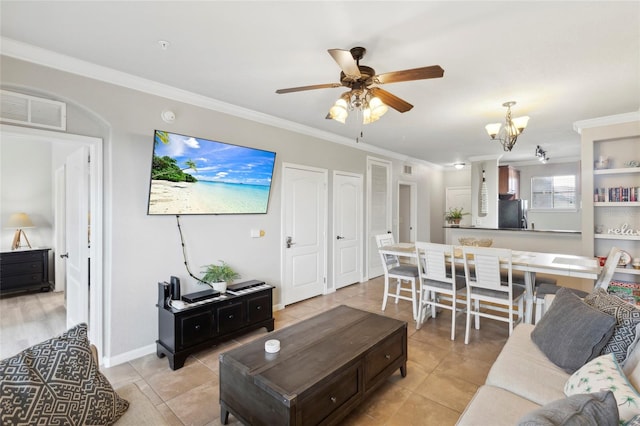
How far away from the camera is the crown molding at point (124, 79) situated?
221 centimetres

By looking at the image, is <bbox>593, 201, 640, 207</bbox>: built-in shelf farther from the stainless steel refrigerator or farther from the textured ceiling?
the stainless steel refrigerator

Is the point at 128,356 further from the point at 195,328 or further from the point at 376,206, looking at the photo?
the point at 376,206

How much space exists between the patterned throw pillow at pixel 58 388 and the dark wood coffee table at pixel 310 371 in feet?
2.13

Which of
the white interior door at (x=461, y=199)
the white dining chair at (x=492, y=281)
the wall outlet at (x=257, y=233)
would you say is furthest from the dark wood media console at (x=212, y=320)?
the white interior door at (x=461, y=199)

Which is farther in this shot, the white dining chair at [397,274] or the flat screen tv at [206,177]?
the white dining chair at [397,274]

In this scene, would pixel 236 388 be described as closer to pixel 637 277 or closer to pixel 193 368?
pixel 193 368

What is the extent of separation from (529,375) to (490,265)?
1.48 metres

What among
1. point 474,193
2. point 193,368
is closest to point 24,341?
point 193,368

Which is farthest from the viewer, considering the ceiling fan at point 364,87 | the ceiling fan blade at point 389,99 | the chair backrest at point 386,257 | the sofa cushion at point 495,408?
the chair backrest at point 386,257

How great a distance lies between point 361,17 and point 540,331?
2390mm

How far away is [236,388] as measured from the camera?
1812mm

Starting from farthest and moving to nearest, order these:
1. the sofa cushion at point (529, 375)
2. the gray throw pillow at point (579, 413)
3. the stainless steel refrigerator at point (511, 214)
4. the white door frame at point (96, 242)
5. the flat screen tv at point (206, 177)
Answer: the stainless steel refrigerator at point (511, 214)
the flat screen tv at point (206, 177)
the white door frame at point (96, 242)
the sofa cushion at point (529, 375)
the gray throw pillow at point (579, 413)

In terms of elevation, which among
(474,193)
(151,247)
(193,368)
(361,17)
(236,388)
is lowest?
(193,368)

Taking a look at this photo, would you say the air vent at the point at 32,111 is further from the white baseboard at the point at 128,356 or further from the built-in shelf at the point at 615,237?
the built-in shelf at the point at 615,237
